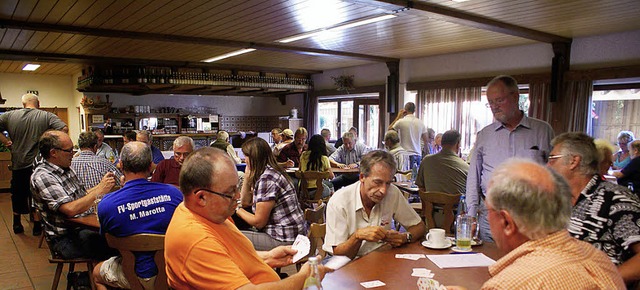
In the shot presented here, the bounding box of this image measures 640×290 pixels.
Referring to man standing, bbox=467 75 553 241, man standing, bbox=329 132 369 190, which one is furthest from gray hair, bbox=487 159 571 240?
man standing, bbox=329 132 369 190

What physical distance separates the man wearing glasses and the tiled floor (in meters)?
1.31

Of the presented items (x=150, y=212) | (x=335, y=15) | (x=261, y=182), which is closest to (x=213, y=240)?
(x=150, y=212)

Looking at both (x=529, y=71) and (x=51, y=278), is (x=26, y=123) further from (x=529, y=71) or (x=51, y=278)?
(x=529, y=71)

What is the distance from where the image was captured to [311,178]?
5.49 metres

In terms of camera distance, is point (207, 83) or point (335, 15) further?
point (207, 83)

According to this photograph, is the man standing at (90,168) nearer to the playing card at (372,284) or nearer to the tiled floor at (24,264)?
the tiled floor at (24,264)

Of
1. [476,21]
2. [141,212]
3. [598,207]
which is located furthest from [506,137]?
[141,212]

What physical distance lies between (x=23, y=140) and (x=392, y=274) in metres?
5.99

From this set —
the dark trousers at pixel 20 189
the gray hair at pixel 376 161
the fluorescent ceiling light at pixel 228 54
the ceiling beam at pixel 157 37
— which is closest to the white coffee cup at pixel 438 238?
the gray hair at pixel 376 161

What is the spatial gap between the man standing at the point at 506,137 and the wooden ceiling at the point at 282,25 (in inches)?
65.4

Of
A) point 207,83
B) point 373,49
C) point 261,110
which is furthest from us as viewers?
point 261,110

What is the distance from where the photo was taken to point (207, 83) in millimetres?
9812

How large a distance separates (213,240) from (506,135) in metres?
2.37

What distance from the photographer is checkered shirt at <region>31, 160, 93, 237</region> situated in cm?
333
